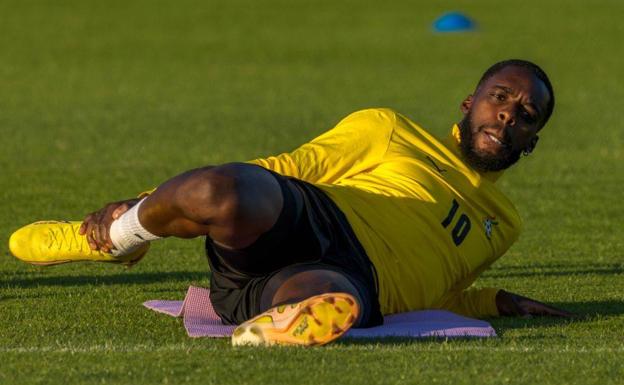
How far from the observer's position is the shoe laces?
7.49m

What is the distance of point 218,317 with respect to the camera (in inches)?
302

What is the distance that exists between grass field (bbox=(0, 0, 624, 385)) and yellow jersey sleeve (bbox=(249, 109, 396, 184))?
1039 mm

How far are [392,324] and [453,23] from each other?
28.3 meters

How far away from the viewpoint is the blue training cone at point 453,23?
3500cm

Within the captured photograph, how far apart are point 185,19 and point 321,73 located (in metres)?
8.74

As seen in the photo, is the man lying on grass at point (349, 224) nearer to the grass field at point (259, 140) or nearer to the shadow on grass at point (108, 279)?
the grass field at point (259, 140)

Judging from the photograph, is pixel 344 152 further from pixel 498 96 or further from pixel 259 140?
pixel 259 140

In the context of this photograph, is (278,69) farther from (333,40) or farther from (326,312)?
(326,312)

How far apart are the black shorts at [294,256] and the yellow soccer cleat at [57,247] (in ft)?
1.41

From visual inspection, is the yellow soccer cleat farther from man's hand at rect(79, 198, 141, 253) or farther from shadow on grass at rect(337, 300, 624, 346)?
shadow on grass at rect(337, 300, 624, 346)

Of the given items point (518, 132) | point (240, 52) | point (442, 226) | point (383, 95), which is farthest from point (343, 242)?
point (240, 52)

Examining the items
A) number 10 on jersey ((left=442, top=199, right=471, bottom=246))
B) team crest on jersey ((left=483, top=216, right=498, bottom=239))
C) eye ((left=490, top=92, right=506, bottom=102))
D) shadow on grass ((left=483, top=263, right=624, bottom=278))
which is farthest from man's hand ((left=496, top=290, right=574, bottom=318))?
shadow on grass ((left=483, top=263, right=624, bottom=278))

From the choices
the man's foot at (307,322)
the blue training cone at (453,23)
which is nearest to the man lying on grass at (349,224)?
the man's foot at (307,322)

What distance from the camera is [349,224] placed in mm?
7473
